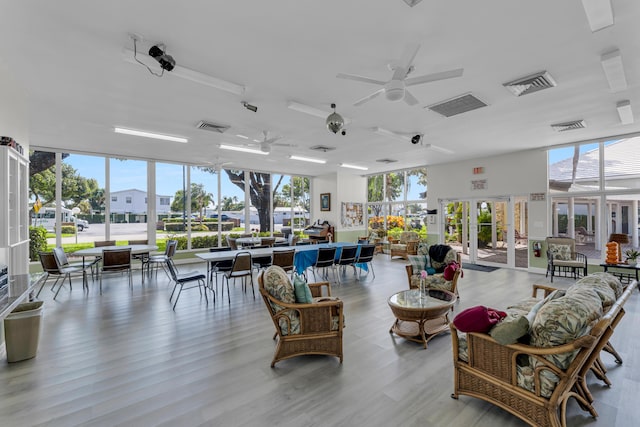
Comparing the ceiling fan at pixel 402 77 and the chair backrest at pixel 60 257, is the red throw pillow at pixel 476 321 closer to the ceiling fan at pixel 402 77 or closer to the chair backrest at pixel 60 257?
the ceiling fan at pixel 402 77

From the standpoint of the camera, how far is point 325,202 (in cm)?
1170

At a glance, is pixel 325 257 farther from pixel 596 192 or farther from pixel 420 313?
pixel 596 192

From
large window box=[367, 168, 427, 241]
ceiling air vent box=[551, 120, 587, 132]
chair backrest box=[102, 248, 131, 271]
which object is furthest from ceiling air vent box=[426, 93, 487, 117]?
chair backrest box=[102, 248, 131, 271]

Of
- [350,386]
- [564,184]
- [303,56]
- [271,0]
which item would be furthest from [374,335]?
[564,184]

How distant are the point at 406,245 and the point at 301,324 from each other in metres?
7.19

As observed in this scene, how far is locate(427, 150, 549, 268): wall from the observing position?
732 cm

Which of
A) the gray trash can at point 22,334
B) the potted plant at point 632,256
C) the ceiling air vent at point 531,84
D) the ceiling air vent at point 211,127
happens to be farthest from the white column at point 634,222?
the gray trash can at point 22,334

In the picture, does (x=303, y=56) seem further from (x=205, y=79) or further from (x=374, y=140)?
(x=374, y=140)

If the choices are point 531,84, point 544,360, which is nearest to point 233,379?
point 544,360

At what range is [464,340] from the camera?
2367mm

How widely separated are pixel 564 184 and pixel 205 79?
26.8ft

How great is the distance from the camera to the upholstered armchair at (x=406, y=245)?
940 centimetres

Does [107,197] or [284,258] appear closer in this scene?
[284,258]

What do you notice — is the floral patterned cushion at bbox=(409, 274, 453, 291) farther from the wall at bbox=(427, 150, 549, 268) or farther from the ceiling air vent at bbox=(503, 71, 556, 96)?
the wall at bbox=(427, 150, 549, 268)
